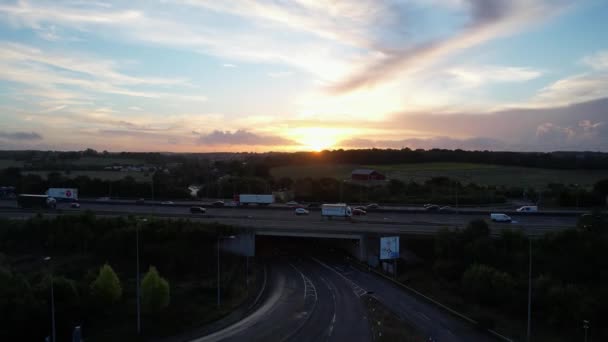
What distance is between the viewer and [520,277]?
2952 cm

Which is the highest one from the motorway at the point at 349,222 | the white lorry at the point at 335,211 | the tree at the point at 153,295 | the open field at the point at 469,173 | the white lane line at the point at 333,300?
the open field at the point at 469,173

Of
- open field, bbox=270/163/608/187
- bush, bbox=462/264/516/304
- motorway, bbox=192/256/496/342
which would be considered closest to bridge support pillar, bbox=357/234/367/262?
motorway, bbox=192/256/496/342

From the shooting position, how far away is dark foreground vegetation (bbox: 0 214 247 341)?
24141 millimetres

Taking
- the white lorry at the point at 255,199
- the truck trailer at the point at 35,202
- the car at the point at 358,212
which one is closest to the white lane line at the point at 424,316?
the car at the point at 358,212

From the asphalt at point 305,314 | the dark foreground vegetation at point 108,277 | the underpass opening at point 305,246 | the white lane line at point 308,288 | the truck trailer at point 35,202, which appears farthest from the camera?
the truck trailer at point 35,202

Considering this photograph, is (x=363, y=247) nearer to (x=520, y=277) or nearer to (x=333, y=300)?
(x=333, y=300)

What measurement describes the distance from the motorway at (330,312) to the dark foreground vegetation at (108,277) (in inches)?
109

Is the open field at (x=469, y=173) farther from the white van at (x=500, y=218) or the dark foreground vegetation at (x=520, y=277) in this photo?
the dark foreground vegetation at (x=520, y=277)

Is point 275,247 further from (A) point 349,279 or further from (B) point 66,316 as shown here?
(B) point 66,316

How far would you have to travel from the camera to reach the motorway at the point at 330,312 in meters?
22.7

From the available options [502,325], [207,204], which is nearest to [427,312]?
[502,325]

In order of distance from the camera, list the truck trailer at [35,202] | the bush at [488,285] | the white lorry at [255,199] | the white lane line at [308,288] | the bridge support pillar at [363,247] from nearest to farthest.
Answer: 1. the bush at [488,285]
2. the white lane line at [308,288]
3. the bridge support pillar at [363,247]
4. the truck trailer at [35,202]
5. the white lorry at [255,199]

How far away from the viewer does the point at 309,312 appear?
26234 mm

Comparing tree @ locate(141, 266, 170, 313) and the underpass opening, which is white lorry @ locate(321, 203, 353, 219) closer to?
the underpass opening
